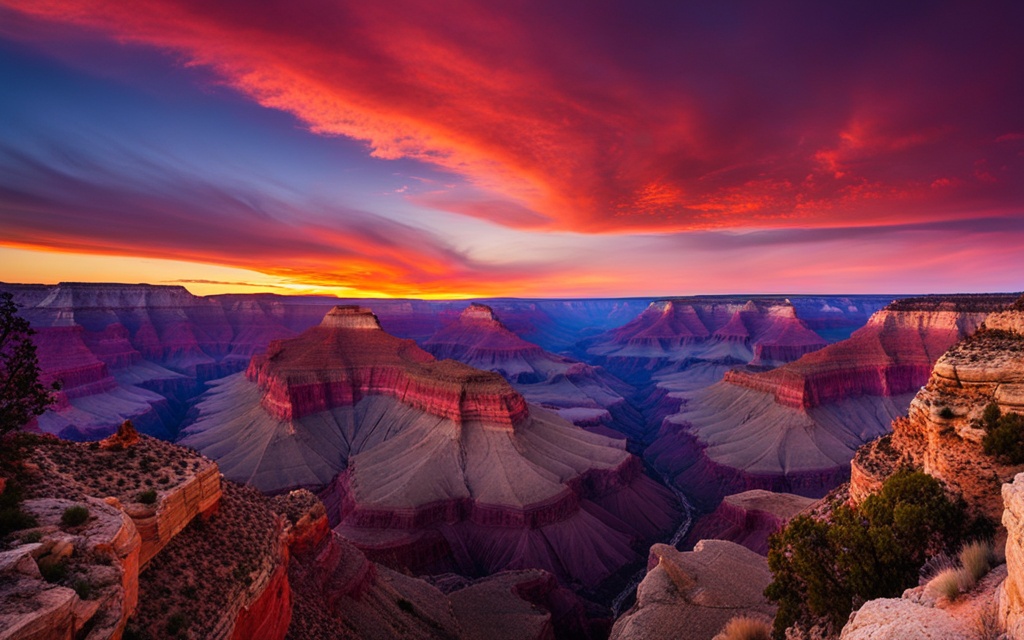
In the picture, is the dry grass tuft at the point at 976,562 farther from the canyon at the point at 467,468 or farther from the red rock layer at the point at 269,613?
the red rock layer at the point at 269,613

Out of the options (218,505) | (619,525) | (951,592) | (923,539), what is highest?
(951,592)

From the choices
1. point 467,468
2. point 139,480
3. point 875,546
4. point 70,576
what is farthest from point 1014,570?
point 467,468

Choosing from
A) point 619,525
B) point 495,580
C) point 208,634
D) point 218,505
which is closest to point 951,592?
point 208,634

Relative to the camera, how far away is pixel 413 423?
8312 centimetres

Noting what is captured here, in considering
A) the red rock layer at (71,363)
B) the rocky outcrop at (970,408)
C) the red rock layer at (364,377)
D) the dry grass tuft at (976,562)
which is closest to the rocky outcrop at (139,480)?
the dry grass tuft at (976,562)

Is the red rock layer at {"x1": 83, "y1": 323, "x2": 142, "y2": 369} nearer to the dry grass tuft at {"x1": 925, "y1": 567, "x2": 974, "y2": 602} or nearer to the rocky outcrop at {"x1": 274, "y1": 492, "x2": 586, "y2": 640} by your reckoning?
the rocky outcrop at {"x1": 274, "y1": 492, "x2": 586, "y2": 640}

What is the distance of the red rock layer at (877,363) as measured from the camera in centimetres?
9462

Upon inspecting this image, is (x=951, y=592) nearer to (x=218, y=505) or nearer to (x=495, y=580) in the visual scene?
(x=218, y=505)

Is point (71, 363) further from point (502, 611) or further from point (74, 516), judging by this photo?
point (74, 516)

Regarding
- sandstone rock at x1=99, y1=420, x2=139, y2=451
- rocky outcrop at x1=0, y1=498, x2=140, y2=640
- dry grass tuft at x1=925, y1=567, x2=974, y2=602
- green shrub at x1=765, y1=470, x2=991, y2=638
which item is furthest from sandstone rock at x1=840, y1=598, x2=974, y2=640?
sandstone rock at x1=99, y1=420, x2=139, y2=451

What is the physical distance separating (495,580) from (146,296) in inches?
7805

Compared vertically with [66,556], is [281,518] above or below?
below

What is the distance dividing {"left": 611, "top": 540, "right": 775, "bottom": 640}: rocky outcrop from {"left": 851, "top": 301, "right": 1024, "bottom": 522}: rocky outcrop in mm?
12912

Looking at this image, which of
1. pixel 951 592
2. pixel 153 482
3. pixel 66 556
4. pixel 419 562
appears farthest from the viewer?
pixel 419 562
